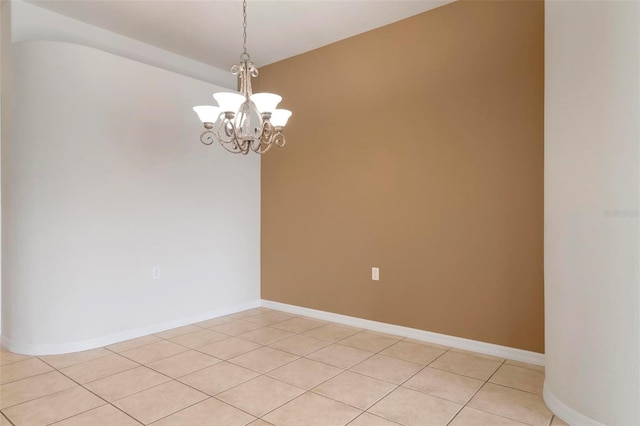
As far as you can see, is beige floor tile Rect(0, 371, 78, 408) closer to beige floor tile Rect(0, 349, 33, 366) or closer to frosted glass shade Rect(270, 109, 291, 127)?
beige floor tile Rect(0, 349, 33, 366)

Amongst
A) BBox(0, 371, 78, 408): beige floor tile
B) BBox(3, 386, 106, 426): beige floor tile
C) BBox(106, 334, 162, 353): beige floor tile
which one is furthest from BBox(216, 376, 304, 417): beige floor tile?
BBox(106, 334, 162, 353): beige floor tile

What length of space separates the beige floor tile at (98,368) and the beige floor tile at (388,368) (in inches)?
66.3

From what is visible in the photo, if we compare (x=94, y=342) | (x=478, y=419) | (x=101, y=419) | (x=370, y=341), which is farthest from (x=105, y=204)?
(x=478, y=419)

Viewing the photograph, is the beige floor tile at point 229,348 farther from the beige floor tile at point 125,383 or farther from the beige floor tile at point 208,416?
the beige floor tile at point 208,416

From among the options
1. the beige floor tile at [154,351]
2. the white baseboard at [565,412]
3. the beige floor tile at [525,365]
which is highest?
the white baseboard at [565,412]

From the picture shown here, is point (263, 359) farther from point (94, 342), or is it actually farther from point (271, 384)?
point (94, 342)

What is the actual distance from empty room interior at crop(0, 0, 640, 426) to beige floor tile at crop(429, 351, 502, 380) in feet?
0.07

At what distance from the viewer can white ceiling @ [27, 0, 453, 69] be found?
10.3 ft

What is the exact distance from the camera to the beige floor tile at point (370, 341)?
10.4 feet

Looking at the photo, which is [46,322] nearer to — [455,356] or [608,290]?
[455,356]

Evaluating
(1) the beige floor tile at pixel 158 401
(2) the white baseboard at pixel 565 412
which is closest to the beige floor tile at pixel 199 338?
(1) the beige floor tile at pixel 158 401

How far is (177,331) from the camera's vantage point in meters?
3.63

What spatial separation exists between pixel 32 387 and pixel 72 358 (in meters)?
0.51

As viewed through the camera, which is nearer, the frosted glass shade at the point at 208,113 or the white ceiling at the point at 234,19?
the frosted glass shade at the point at 208,113
